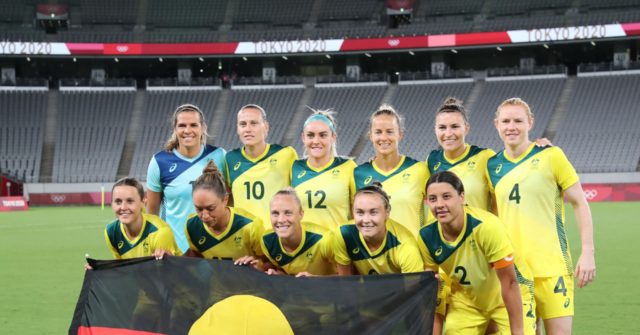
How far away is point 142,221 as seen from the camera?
588 cm

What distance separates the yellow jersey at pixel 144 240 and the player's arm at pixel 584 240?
9.72ft

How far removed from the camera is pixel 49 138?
44.2m

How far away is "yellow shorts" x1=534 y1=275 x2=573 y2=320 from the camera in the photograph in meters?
5.37

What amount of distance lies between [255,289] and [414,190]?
1.55 meters

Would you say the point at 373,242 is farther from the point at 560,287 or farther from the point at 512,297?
the point at 560,287

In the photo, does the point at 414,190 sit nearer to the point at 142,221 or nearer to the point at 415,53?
the point at 142,221

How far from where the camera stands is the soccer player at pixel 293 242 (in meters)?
5.37

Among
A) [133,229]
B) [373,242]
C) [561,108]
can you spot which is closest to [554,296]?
[373,242]

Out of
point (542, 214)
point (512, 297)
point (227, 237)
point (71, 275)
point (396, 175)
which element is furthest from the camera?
point (71, 275)

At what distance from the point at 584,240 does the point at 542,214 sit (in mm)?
363

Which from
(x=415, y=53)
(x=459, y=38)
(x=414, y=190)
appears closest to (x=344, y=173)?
(x=414, y=190)

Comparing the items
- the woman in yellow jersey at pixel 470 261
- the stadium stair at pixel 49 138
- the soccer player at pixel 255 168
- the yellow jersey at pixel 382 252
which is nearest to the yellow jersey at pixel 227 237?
the soccer player at pixel 255 168

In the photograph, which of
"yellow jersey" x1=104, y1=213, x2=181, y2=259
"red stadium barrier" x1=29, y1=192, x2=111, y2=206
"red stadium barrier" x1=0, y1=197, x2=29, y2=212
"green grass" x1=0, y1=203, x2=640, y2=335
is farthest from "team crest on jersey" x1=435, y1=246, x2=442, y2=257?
"red stadium barrier" x1=29, y1=192, x2=111, y2=206

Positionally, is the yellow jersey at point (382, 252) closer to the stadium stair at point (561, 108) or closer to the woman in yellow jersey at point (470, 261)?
the woman in yellow jersey at point (470, 261)
